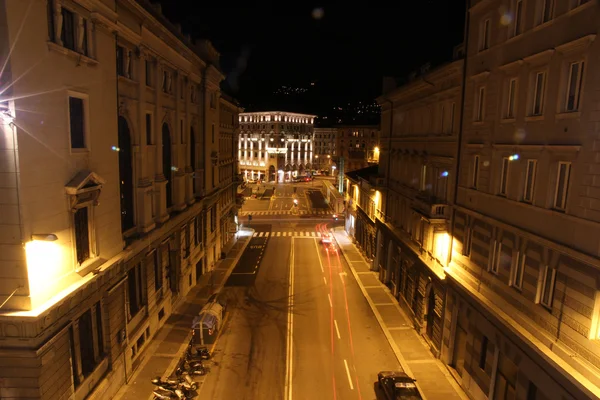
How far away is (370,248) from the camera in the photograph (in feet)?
162

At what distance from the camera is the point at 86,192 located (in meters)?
18.3

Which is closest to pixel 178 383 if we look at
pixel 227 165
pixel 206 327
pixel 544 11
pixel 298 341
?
pixel 206 327

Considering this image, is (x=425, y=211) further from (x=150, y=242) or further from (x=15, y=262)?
(x=15, y=262)

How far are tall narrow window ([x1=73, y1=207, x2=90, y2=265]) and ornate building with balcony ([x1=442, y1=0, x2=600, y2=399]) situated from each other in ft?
64.8

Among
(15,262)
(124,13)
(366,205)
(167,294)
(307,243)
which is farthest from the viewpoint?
(307,243)

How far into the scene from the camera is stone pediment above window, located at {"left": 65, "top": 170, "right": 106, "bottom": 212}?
17.3 m

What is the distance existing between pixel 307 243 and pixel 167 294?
3108 cm

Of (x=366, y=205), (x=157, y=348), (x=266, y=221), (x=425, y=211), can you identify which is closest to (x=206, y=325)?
(x=157, y=348)

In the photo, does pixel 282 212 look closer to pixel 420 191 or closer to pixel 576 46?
pixel 420 191

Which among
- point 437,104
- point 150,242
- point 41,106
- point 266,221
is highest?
point 437,104

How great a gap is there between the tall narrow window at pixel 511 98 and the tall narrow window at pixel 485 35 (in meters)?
3.49

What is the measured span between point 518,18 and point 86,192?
71.7 ft

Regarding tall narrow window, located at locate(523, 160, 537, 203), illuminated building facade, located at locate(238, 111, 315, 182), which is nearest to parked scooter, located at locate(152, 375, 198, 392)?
tall narrow window, located at locate(523, 160, 537, 203)

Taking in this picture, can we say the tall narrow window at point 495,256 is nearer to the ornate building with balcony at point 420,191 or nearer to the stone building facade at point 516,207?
the stone building facade at point 516,207
